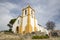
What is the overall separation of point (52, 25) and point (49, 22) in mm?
1843

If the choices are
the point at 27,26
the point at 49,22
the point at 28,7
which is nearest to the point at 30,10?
the point at 28,7

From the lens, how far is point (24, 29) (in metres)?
36.2

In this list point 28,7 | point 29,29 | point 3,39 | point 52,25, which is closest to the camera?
point 3,39

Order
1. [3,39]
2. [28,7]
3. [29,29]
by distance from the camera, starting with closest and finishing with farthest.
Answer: [3,39] → [29,29] → [28,7]

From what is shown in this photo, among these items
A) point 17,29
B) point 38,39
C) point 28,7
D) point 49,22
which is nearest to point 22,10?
point 28,7

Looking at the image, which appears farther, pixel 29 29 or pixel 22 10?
pixel 22 10

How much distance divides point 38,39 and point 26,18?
51.1 feet

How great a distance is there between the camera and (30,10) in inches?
1470

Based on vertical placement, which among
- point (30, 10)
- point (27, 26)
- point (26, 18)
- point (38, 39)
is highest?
point (30, 10)

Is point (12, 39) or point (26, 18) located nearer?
point (12, 39)

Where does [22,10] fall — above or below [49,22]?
above

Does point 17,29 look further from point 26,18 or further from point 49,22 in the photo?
point 49,22

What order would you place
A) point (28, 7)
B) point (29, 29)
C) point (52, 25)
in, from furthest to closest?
point (52, 25)
point (28, 7)
point (29, 29)

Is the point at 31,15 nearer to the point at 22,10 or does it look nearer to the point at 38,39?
the point at 22,10
